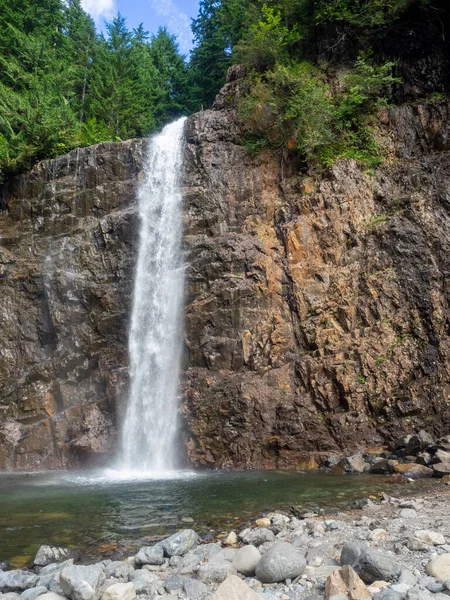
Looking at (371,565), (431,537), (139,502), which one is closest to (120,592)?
(371,565)

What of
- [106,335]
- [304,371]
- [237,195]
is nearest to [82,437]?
[106,335]

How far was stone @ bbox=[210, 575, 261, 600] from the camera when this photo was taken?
4.62 meters

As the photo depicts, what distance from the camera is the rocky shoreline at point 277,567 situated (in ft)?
16.1

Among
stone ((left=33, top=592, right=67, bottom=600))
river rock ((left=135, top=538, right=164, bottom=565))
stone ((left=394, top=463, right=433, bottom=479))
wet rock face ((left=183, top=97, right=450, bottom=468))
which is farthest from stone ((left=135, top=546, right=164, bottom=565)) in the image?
wet rock face ((left=183, top=97, right=450, bottom=468))

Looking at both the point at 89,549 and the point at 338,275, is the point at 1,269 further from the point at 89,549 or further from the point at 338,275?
the point at 89,549

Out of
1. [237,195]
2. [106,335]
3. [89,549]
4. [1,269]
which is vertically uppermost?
[237,195]

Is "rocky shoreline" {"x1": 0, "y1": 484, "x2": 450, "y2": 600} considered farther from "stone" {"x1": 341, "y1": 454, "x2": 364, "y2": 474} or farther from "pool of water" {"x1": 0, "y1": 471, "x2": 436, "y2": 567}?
"stone" {"x1": 341, "y1": 454, "x2": 364, "y2": 474}

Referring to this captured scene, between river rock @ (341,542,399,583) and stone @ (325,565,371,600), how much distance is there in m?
0.38

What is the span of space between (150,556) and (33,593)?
1.54m

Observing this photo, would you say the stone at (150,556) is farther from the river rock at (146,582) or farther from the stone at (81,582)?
the stone at (81,582)

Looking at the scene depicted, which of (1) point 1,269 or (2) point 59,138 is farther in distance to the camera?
(2) point 59,138

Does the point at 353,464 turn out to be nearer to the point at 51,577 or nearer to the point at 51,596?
the point at 51,577

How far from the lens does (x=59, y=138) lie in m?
22.4

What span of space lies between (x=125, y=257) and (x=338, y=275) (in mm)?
7804
